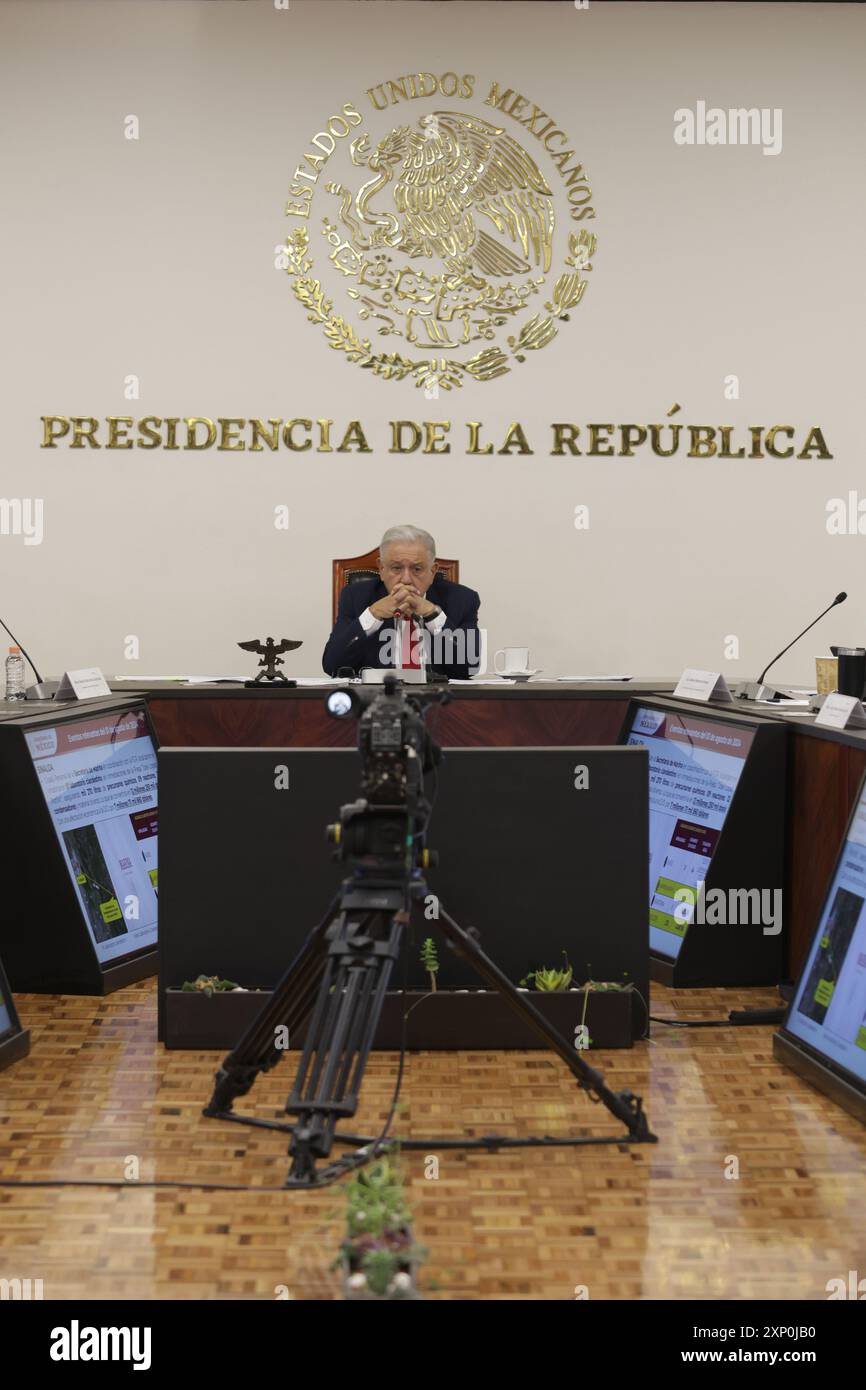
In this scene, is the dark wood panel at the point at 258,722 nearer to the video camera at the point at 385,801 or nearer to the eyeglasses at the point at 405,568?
the eyeglasses at the point at 405,568

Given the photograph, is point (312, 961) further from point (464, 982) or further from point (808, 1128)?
point (808, 1128)

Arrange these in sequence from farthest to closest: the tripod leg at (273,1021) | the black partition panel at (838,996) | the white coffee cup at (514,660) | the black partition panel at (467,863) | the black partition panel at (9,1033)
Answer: the white coffee cup at (514,660) < the black partition panel at (467,863) < the black partition panel at (9,1033) < the black partition panel at (838,996) < the tripod leg at (273,1021)

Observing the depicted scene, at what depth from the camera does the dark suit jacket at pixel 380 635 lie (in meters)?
4.71

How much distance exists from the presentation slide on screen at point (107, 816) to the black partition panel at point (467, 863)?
51 centimetres

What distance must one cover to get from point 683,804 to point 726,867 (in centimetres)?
24

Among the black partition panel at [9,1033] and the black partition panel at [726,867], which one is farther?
the black partition panel at [726,867]

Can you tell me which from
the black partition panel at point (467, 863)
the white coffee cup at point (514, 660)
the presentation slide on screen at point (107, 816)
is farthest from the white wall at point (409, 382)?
the black partition panel at point (467, 863)

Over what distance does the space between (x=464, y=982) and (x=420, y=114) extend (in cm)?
428

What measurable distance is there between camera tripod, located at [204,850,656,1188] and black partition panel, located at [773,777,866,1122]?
46 cm

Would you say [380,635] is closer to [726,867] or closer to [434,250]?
[726,867]

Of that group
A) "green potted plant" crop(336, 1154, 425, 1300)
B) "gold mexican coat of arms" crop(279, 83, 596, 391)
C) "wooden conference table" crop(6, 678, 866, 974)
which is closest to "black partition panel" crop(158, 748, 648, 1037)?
"wooden conference table" crop(6, 678, 866, 974)

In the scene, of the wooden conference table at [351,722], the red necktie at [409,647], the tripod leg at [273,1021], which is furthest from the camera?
the red necktie at [409,647]

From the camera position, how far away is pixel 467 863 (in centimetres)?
307

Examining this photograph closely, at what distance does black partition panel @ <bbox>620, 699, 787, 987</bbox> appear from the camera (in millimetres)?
3459
